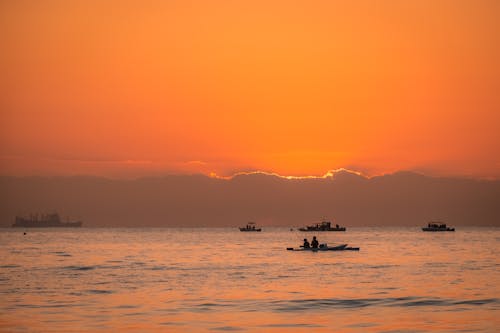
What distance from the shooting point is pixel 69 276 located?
75812 mm

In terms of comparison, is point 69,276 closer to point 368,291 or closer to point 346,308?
point 368,291

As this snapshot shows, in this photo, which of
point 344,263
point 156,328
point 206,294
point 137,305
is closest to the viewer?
point 156,328

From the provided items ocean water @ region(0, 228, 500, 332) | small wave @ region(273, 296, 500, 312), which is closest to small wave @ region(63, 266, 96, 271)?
ocean water @ region(0, 228, 500, 332)

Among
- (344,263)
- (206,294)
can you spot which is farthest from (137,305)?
(344,263)

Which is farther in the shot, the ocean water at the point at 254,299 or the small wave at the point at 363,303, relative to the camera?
the small wave at the point at 363,303

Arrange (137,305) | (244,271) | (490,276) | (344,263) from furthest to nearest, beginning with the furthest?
(344,263)
(244,271)
(490,276)
(137,305)

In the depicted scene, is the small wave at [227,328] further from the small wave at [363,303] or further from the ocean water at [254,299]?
the small wave at [363,303]

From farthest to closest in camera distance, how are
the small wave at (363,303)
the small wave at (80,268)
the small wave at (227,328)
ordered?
1. the small wave at (80,268)
2. the small wave at (363,303)
3. the small wave at (227,328)

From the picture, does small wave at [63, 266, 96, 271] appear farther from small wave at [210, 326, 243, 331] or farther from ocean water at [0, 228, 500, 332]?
small wave at [210, 326, 243, 331]

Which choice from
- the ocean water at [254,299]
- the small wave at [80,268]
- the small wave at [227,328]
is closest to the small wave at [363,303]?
the ocean water at [254,299]

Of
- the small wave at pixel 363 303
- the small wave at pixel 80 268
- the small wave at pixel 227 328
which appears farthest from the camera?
the small wave at pixel 80 268

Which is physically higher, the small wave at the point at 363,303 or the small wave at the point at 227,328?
the small wave at the point at 363,303

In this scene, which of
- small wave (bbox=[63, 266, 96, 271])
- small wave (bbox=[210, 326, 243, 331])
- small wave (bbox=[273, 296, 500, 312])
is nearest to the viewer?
small wave (bbox=[210, 326, 243, 331])

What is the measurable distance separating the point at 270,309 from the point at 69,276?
33362mm
